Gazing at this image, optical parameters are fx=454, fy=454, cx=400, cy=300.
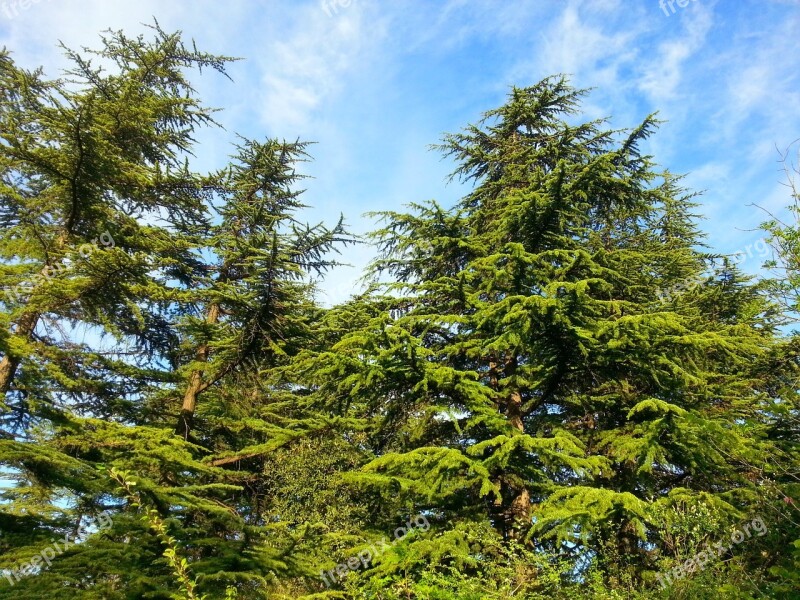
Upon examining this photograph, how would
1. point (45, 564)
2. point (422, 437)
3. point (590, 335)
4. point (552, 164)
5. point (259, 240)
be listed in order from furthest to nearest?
1. point (552, 164)
2. point (259, 240)
3. point (422, 437)
4. point (590, 335)
5. point (45, 564)

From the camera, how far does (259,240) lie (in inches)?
461

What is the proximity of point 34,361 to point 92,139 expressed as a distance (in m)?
4.67

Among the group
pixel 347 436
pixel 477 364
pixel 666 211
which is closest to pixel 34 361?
pixel 347 436

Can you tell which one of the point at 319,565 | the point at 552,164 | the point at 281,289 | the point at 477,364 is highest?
the point at 552,164

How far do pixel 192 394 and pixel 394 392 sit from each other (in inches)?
237

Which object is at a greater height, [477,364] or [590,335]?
[477,364]

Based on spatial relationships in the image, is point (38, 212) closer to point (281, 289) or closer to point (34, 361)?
point (34, 361)
